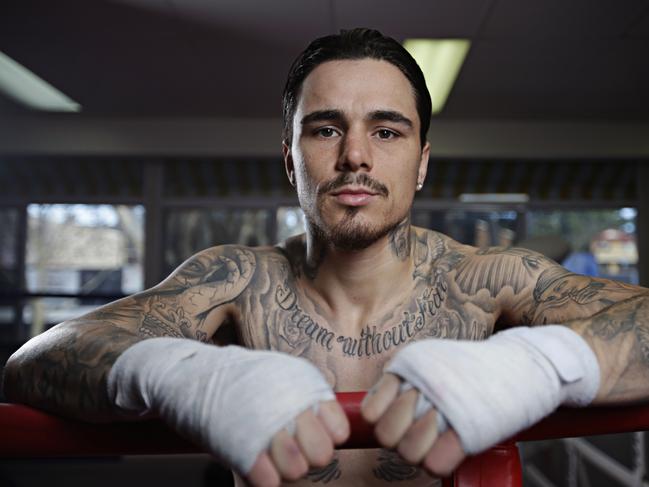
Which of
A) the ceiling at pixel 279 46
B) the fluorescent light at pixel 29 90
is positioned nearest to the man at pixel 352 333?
the ceiling at pixel 279 46

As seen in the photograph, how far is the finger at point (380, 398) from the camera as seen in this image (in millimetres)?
459

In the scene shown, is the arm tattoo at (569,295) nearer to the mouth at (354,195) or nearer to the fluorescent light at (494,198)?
the mouth at (354,195)

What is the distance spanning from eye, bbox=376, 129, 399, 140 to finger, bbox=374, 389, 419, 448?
2.25 feet

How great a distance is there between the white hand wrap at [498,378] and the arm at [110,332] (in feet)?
1.06

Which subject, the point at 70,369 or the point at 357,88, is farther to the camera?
the point at 357,88

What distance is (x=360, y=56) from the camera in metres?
1.12

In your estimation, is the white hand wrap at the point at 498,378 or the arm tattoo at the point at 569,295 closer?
the white hand wrap at the point at 498,378

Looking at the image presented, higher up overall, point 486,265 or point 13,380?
point 486,265

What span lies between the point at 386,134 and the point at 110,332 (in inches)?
24.0

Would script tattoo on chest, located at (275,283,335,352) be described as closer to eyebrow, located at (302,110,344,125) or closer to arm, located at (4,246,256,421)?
arm, located at (4,246,256,421)

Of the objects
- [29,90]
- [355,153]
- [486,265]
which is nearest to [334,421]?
[355,153]

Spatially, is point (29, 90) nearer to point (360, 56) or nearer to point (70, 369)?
point (360, 56)

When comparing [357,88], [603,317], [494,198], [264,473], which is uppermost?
[494,198]

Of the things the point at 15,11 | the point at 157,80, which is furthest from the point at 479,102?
the point at 15,11
